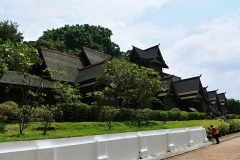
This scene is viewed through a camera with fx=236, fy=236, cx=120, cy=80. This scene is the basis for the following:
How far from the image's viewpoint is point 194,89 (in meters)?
32.8

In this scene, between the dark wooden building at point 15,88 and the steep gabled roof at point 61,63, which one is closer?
the dark wooden building at point 15,88

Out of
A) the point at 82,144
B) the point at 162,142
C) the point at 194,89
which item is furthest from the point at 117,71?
the point at 194,89

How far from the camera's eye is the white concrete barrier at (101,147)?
528 centimetres

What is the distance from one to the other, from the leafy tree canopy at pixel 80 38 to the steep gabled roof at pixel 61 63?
15.1m

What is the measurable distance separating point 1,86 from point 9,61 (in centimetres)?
636

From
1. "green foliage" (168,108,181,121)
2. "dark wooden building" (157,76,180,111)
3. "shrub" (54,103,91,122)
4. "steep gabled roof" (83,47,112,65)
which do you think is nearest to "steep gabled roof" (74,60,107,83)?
"steep gabled roof" (83,47,112,65)

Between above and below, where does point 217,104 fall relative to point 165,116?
above

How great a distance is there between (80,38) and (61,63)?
22.1 meters

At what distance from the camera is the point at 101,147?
22.6ft

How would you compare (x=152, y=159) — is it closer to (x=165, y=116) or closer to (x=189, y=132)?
(x=189, y=132)

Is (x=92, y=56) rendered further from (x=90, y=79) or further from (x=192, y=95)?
(x=192, y=95)

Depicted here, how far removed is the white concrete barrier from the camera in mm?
5281

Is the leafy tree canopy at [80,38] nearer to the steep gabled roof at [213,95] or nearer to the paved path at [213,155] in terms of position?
the steep gabled roof at [213,95]

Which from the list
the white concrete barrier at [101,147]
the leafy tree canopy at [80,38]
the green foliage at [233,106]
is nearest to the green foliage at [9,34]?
the leafy tree canopy at [80,38]
